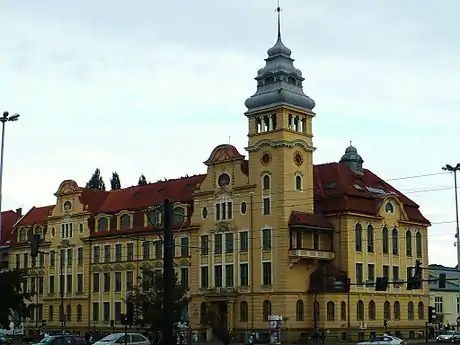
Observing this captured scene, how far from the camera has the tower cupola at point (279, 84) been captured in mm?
84625

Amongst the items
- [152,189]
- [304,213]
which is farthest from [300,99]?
[152,189]

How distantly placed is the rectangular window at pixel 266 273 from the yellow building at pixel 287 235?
0.31ft

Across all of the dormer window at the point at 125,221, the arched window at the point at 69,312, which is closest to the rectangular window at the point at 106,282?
the dormer window at the point at 125,221

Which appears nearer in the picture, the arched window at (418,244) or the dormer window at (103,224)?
the arched window at (418,244)

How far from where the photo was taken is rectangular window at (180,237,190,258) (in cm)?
9161

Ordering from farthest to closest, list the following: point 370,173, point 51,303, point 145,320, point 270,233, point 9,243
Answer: point 9,243, point 51,303, point 370,173, point 270,233, point 145,320

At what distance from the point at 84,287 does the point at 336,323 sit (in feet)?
109

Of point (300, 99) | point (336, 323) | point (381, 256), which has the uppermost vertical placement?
point (300, 99)

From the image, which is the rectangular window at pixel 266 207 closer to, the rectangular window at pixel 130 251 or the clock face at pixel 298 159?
the clock face at pixel 298 159

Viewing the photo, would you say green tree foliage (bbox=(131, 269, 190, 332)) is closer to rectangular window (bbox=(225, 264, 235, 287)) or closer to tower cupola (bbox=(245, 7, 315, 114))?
rectangular window (bbox=(225, 264, 235, 287))

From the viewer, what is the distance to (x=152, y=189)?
102 metres

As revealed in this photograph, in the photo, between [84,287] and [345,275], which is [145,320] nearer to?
[345,275]

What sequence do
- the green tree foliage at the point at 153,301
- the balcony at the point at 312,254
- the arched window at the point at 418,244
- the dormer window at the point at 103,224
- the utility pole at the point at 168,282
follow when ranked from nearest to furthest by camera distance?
the utility pole at the point at 168,282 → the green tree foliage at the point at 153,301 → the balcony at the point at 312,254 → the arched window at the point at 418,244 → the dormer window at the point at 103,224

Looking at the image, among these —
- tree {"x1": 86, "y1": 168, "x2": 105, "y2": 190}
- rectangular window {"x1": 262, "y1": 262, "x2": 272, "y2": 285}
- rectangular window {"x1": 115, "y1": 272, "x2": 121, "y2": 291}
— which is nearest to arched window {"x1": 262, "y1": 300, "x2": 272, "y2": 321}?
rectangular window {"x1": 262, "y1": 262, "x2": 272, "y2": 285}
